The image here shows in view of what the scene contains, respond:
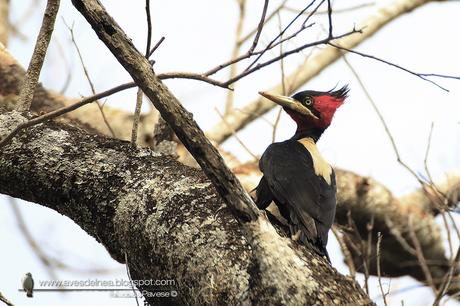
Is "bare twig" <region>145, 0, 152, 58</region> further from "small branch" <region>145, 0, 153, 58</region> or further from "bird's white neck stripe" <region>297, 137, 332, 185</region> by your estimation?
"bird's white neck stripe" <region>297, 137, 332, 185</region>

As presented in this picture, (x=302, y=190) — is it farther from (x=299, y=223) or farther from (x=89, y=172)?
(x=89, y=172)

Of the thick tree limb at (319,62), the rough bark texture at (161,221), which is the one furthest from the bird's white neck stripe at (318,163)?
the thick tree limb at (319,62)

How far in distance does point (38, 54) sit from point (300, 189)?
1.37 meters

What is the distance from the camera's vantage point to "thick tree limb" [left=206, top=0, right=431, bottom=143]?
6.29 meters

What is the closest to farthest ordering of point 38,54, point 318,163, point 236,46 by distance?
point 38,54
point 318,163
point 236,46

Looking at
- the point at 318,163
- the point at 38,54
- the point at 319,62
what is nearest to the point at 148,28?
the point at 38,54

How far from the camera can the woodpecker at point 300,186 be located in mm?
3270

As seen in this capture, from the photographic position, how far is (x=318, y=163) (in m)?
3.89

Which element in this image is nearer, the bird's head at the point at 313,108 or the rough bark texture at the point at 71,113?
the bird's head at the point at 313,108

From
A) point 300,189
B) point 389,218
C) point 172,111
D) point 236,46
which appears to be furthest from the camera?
point 236,46

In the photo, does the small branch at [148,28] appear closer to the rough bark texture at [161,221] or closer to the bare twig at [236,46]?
the rough bark texture at [161,221]

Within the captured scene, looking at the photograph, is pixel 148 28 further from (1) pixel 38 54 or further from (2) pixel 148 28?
(1) pixel 38 54

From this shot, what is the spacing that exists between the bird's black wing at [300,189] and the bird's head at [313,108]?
561mm

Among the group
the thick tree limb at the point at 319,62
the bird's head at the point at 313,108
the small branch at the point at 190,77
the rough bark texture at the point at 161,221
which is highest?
the thick tree limb at the point at 319,62
